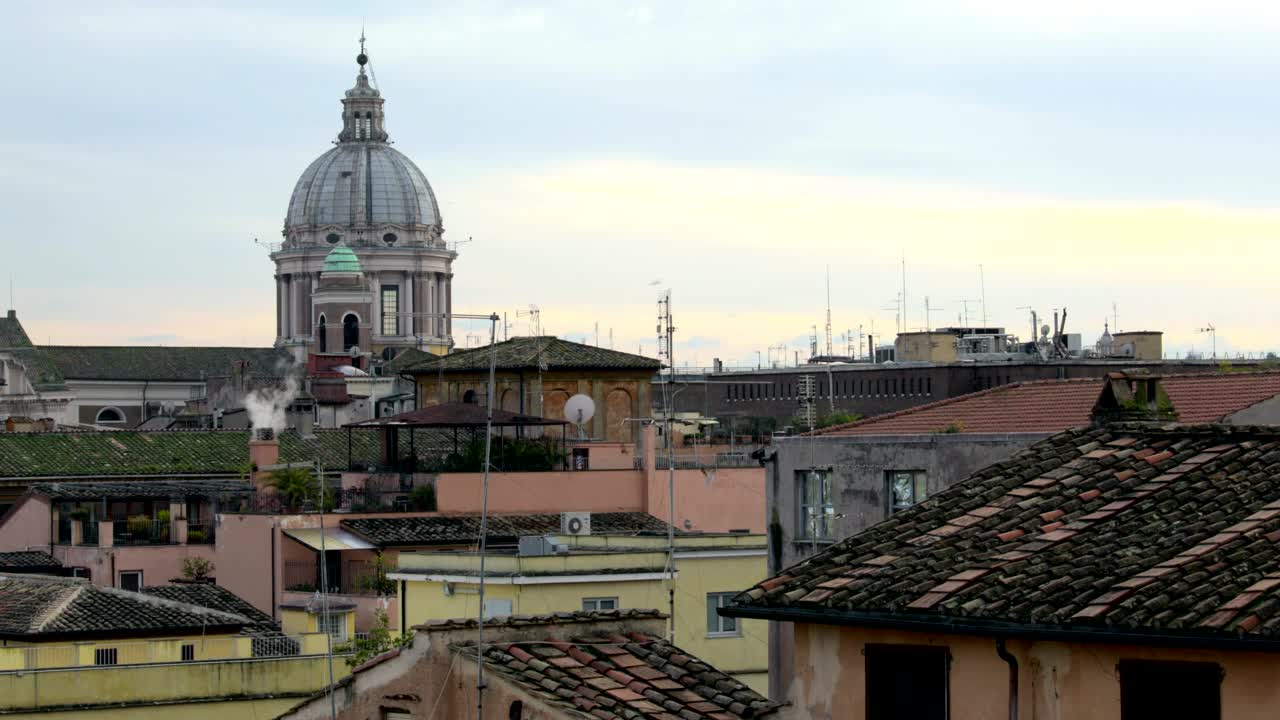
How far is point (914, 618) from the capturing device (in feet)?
36.3

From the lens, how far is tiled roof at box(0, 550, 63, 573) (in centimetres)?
4830

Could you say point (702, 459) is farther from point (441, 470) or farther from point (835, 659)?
point (835, 659)

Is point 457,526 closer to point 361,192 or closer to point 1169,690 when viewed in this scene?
point 1169,690

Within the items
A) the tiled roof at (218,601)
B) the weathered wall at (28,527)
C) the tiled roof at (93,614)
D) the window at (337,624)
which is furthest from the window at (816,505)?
the weathered wall at (28,527)

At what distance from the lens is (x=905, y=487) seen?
2264 centimetres

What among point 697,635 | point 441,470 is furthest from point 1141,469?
point 441,470

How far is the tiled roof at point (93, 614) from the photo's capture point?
108 ft

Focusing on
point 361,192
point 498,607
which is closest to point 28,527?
point 498,607

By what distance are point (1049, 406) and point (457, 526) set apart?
78.6 feet

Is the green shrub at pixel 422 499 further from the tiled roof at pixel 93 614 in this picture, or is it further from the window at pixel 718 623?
the window at pixel 718 623

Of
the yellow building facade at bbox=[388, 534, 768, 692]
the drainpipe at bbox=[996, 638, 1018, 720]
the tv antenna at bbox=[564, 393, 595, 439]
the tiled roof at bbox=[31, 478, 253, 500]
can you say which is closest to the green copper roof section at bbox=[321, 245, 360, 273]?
the tiled roof at bbox=[31, 478, 253, 500]

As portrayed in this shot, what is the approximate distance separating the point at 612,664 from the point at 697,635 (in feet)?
55.9

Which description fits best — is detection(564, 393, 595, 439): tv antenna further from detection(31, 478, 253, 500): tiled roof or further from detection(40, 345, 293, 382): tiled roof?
detection(40, 345, 293, 382): tiled roof

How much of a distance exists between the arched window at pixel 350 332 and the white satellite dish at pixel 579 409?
93.4 metres
